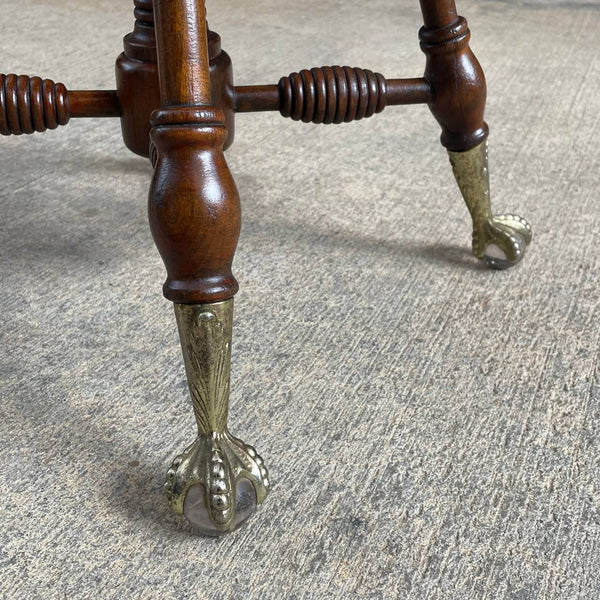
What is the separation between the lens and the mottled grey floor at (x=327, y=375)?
46 centimetres

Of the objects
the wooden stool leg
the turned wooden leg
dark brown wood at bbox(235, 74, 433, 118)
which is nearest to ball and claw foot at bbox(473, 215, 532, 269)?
the turned wooden leg

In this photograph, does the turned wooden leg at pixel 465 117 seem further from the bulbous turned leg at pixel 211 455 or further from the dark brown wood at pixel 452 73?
the bulbous turned leg at pixel 211 455

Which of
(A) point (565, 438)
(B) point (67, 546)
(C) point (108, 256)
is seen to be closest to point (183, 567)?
(B) point (67, 546)

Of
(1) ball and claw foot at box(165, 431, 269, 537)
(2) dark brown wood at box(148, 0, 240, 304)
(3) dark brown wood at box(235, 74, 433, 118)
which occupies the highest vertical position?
(2) dark brown wood at box(148, 0, 240, 304)

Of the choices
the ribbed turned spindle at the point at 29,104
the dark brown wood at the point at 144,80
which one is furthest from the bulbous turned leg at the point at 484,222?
the ribbed turned spindle at the point at 29,104

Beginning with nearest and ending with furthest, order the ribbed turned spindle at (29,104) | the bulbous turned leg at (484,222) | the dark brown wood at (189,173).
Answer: the dark brown wood at (189,173), the ribbed turned spindle at (29,104), the bulbous turned leg at (484,222)

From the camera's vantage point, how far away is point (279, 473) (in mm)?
A: 517

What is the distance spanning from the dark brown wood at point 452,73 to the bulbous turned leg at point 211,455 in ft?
1.09

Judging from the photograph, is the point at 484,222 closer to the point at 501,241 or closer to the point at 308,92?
the point at 501,241

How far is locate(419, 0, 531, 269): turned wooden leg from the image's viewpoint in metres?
0.70

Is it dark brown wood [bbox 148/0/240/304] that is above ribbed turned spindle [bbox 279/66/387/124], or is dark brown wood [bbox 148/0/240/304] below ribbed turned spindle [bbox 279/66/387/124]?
above

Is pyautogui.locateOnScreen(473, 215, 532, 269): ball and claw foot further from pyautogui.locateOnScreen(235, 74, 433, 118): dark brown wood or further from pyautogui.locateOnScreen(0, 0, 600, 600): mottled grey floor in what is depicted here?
pyautogui.locateOnScreen(235, 74, 433, 118): dark brown wood

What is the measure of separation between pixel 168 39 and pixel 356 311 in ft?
0.99

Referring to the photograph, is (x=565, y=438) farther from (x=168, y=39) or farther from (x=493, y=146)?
(x=493, y=146)
